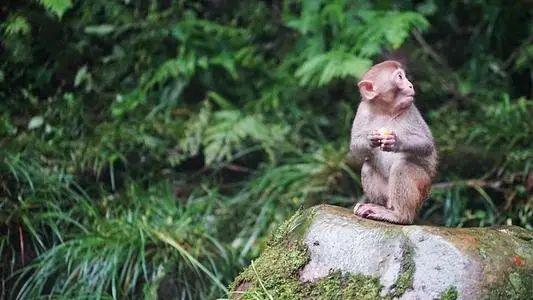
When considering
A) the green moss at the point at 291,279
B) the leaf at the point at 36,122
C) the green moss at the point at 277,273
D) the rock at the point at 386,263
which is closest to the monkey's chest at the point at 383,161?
the rock at the point at 386,263

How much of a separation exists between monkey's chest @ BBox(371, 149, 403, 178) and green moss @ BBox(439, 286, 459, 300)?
0.85 metres

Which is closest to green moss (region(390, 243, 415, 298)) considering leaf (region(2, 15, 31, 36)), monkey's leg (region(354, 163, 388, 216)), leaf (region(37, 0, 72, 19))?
monkey's leg (region(354, 163, 388, 216))

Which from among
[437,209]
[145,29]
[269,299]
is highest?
[145,29]

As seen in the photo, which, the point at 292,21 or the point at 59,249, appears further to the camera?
the point at 292,21

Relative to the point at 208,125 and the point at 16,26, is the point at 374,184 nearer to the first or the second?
the point at 208,125

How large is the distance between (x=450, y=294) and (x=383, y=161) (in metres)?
0.93

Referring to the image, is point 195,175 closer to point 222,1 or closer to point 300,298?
point 222,1

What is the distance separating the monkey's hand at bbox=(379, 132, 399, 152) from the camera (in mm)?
3791

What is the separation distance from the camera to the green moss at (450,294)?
3322 mm

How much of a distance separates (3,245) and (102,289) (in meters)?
0.78

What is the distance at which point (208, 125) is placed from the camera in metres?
6.90

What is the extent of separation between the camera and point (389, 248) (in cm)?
355

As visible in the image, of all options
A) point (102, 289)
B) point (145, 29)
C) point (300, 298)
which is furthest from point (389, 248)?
point (145, 29)

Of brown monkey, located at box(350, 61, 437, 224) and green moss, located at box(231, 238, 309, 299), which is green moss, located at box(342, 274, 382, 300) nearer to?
green moss, located at box(231, 238, 309, 299)
